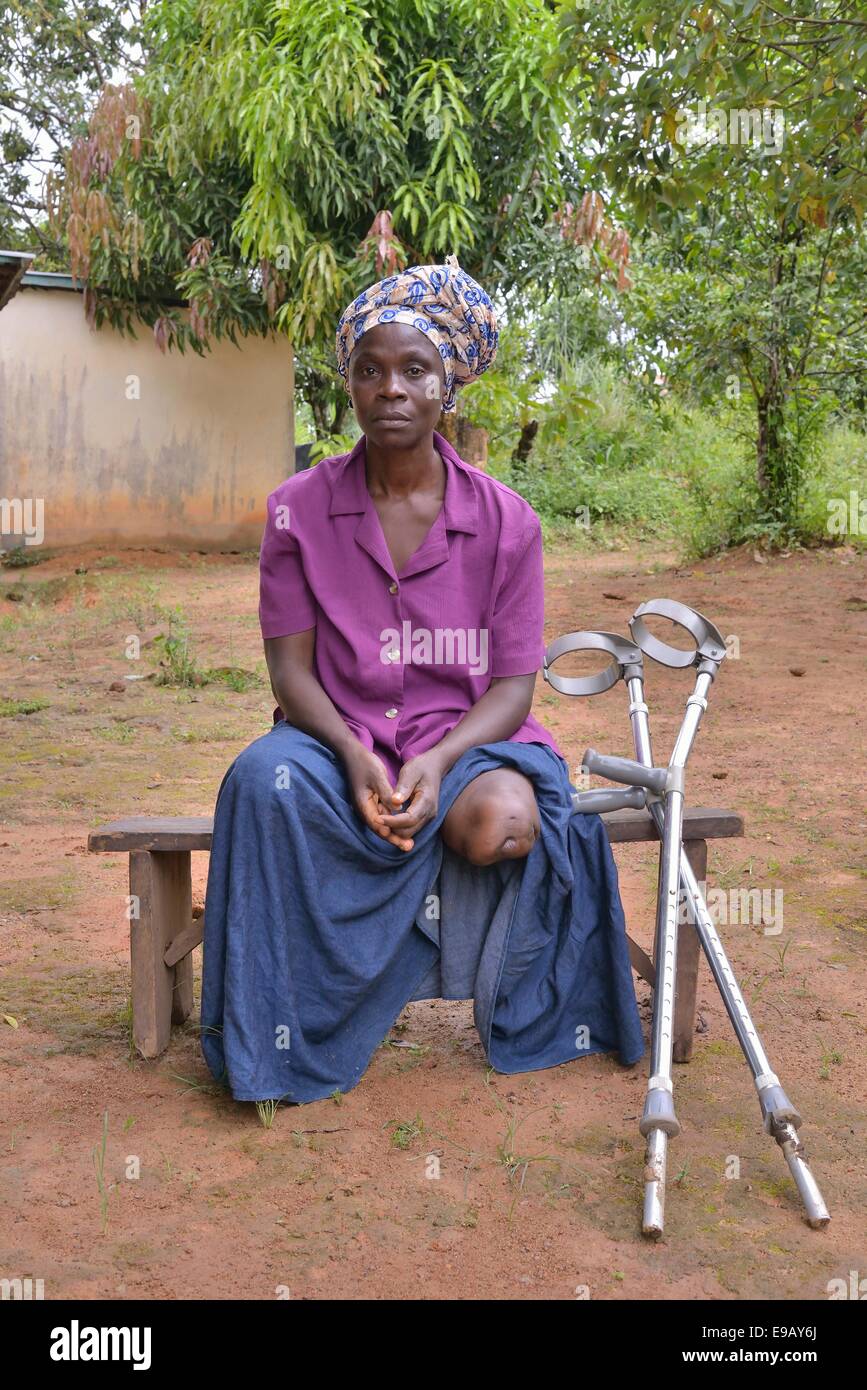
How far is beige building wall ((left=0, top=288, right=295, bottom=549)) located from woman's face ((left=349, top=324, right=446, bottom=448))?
9.71m

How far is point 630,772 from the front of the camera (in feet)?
9.25

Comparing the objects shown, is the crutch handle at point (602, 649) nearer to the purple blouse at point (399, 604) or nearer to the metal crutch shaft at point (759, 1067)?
the purple blouse at point (399, 604)

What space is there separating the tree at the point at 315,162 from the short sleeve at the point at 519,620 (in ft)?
21.8

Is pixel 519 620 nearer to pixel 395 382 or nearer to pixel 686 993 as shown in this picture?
pixel 395 382

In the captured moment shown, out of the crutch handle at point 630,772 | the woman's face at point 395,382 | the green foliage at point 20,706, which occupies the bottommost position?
the green foliage at point 20,706

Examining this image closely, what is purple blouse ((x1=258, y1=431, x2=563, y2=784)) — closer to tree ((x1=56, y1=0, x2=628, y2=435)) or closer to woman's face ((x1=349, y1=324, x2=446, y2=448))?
woman's face ((x1=349, y1=324, x2=446, y2=448))

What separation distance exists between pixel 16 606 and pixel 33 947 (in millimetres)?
7200

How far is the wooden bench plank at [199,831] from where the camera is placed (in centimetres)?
295

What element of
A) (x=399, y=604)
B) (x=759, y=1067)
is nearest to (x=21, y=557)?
(x=399, y=604)

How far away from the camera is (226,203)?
11.9m

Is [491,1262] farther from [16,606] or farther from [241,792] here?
[16,606]

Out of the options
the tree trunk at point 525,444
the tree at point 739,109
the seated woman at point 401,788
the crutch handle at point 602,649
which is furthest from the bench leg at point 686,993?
the tree trunk at point 525,444
